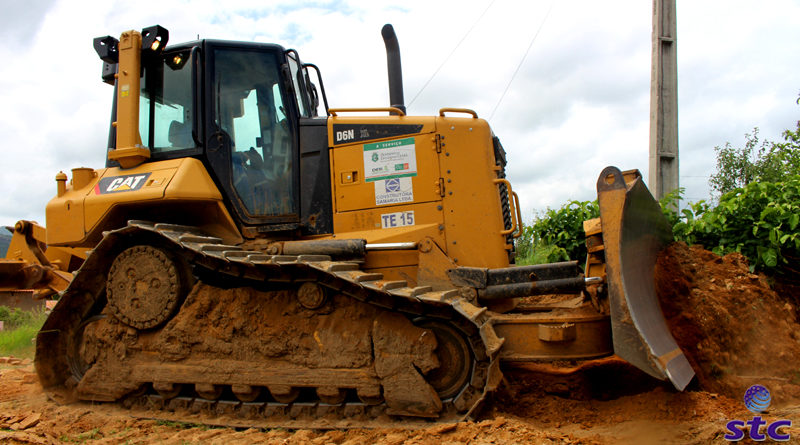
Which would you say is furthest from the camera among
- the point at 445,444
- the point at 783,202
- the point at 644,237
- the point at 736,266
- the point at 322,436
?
the point at 783,202

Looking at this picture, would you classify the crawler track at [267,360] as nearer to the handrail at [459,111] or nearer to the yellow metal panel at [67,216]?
the yellow metal panel at [67,216]

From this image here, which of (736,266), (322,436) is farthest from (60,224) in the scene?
(736,266)

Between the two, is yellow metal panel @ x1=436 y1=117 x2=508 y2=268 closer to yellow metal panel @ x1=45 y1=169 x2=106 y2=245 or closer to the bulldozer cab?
the bulldozer cab

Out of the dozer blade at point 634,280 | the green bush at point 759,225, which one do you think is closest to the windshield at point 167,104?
the dozer blade at point 634,280

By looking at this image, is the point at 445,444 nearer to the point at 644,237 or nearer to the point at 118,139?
the point at 644,237

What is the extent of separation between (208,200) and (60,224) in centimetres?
136

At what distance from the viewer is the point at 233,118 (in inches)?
187

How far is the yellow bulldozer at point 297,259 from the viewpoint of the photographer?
12.3 ft

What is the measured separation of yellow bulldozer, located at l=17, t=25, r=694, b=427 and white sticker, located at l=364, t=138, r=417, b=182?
0.01 meters

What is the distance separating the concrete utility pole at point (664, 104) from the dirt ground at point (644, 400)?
2.56 metres

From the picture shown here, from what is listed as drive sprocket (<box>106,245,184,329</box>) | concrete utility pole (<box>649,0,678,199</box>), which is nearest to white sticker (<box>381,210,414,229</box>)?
drive sprocket (<box>106,245,184,329</box>)

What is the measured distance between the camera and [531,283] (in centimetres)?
411

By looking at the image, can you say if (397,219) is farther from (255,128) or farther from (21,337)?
(21,337)

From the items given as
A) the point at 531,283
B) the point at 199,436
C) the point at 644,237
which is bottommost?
the point at 199,436
